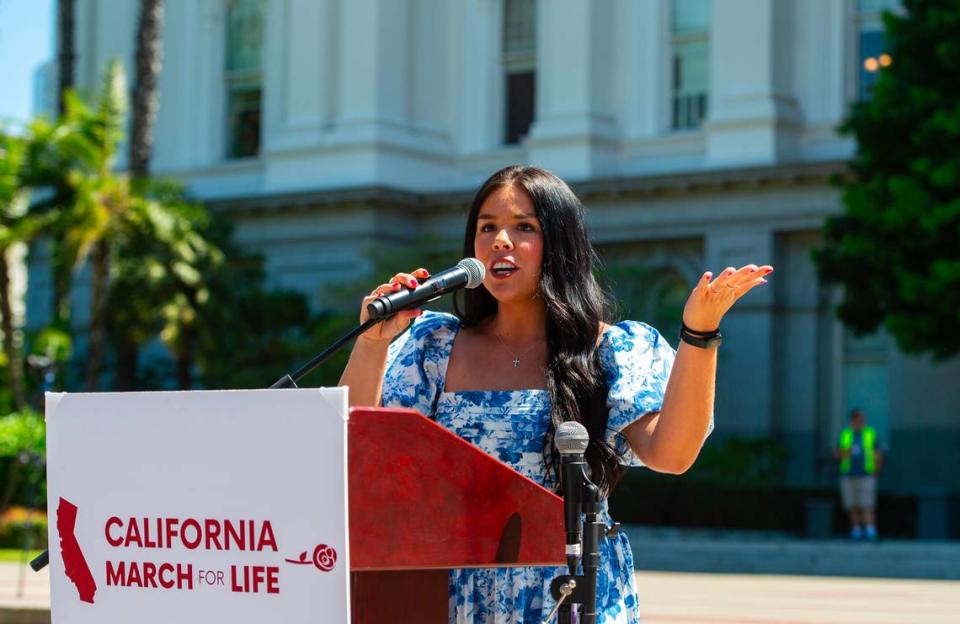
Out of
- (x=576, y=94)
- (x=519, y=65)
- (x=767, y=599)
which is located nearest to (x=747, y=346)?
(x=576, y=94)


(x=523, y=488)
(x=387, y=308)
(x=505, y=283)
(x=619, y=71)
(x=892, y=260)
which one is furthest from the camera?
(x=619, y=71)

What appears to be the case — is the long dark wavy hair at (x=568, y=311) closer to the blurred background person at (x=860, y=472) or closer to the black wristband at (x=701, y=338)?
the black wristband at (x=701, y=338)

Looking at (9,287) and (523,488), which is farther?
(9,287)

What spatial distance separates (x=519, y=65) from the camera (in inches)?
1346

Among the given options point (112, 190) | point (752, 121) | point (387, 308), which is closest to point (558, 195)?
point (387, 308)

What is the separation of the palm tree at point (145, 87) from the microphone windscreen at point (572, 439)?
2486 centimetres

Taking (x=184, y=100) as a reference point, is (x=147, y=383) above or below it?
below

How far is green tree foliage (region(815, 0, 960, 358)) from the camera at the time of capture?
73.9 feet

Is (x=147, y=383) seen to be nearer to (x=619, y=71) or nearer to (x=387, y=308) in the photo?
(x=619, y=71)

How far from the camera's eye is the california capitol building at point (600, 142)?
29.7m

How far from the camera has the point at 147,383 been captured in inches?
1297

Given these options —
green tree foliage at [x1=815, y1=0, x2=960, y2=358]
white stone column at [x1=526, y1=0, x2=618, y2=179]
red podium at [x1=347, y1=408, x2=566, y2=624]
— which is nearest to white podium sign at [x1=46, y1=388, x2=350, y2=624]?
red podium at [x1=347, y1=408, x2=566, y2=624]

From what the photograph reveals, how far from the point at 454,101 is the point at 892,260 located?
42.7 ft

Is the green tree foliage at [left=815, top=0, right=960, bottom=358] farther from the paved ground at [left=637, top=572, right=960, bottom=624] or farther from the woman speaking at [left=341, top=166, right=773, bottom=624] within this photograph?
the woman speaking at [left=341, top=166, right=773, bottom=624]
